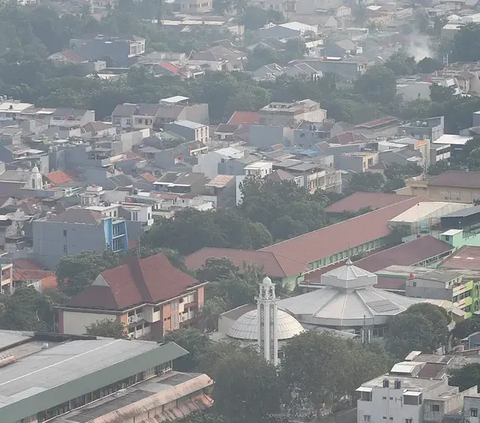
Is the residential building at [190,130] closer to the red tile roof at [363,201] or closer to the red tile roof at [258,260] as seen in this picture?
the red tile roof at [363,201]

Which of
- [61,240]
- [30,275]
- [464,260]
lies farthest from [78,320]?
[464,260]

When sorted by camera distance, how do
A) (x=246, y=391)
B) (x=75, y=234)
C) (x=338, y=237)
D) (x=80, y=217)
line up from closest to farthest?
1. (x=246, y=391)
2. (x=338, y=237)
3. (x=75, y=234)
4. (x=80, y=217)

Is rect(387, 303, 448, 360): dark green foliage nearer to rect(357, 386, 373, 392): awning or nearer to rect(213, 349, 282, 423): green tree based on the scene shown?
rect(213, 349, 282, 423): green tree

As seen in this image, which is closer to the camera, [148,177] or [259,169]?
[259,169]

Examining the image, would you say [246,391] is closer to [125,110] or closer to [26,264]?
[26,264]

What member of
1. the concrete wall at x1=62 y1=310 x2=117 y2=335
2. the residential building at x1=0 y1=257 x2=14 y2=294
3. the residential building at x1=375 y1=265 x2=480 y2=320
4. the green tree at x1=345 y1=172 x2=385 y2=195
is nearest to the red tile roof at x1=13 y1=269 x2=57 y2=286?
the residential building at x1=0 y1=257 x2=14 y2=294

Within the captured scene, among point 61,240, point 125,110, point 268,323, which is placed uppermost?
point 268,323
